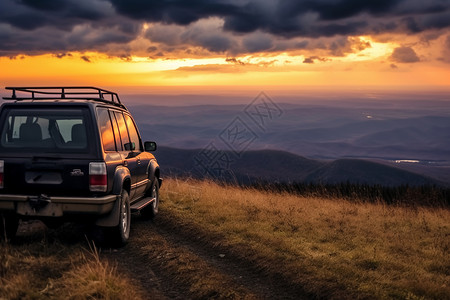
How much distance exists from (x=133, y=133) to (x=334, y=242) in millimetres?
4566

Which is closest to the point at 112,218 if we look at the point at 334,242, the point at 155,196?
the point at 155,196

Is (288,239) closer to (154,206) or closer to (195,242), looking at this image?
(195,242)

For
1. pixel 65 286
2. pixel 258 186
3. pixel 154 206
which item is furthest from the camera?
pixel 258 186

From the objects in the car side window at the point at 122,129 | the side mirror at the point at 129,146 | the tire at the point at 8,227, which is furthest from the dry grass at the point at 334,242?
the tire at the point at 8,227

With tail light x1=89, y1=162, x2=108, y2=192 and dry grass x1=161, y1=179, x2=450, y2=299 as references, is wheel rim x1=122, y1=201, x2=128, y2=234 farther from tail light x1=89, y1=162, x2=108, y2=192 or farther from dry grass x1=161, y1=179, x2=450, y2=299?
dry grass x1=161, y1=179, x2=450, y2=299

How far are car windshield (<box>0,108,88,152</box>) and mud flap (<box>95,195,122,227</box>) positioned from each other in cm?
113

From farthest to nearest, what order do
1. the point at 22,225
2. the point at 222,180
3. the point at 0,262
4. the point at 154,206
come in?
the point at 222,180 → the point at 154,206 → the point at 22,225 → the point at 0,262

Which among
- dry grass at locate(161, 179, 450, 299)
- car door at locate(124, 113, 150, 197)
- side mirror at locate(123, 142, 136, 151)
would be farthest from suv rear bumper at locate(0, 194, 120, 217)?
dry grass at locate(161, 179, 450, 299)

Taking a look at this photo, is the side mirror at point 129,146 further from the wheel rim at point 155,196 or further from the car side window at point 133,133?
the wheel rim at point 155,196

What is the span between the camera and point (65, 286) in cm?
541

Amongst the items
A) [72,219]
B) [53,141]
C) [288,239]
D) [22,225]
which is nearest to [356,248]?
[288,239]

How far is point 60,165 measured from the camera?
662 centimetres

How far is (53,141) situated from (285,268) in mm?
3999

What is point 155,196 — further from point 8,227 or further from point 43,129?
point 43,129
